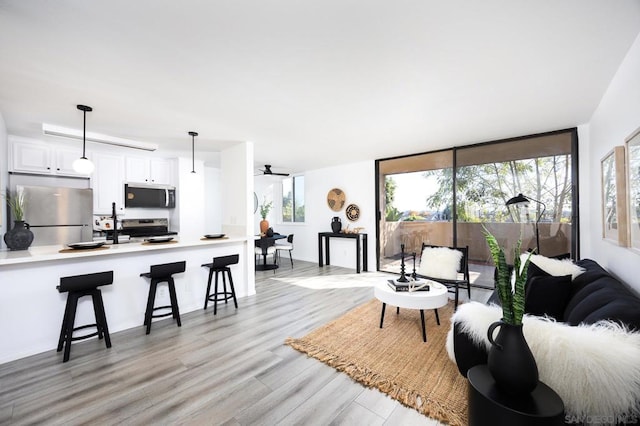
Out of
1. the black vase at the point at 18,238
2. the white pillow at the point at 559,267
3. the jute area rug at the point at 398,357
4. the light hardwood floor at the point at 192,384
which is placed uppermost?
the black vase at the point at 18,238

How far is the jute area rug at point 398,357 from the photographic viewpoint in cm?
176

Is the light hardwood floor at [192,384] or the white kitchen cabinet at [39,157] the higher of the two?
the white kitchen cabinet at [39,157]

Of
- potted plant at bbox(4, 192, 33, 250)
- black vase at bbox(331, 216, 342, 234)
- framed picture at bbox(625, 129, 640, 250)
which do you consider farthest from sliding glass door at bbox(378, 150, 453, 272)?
potted plant at bbox(4, 192, 33, 250)

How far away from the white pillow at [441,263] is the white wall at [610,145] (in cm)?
141

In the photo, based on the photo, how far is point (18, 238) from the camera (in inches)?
104

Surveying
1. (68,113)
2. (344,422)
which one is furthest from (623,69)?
(68,113)

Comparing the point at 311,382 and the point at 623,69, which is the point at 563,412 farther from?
the point at 623,69

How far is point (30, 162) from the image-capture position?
12.9 ft

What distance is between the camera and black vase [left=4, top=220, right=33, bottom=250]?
8.58 ft

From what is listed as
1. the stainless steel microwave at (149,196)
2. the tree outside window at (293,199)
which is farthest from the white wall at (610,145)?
the stainless steel microwave at (149,196)

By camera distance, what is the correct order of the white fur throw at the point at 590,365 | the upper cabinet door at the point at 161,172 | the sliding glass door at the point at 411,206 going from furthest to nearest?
the upper cabinet door at the point at 161,172 → the sliding glass door at the point at 411,206 → the white fur throw at the point at 590,365

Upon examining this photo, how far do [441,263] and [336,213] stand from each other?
10.5 feet

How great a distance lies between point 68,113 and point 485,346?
456 centimetres

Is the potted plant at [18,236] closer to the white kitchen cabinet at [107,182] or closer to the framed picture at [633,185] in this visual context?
the white kitchen cabinet at [107,182]
